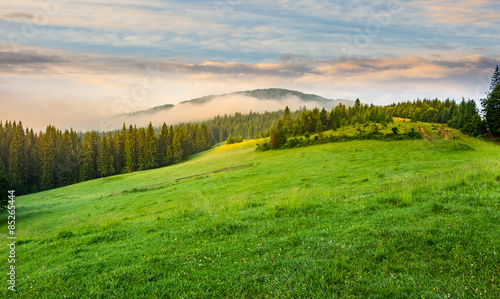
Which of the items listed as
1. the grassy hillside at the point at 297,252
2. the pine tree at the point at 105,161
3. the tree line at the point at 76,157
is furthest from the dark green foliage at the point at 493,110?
the pine tree at the point at 105,161

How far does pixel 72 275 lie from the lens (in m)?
8.88

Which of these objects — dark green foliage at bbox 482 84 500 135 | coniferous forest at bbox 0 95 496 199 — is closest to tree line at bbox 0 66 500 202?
coniferous forest at bbox 0 95 496 199

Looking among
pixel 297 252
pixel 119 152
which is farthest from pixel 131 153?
pixel 297 252

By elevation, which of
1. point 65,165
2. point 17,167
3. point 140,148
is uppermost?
point 140,148

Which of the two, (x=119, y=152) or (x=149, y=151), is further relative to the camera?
(x=119, y=152)

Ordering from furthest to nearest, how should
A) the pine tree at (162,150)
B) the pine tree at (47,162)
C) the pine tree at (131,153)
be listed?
the pine tree at (162,150), the pine tree at (131,153), the pine tree at (47,162)

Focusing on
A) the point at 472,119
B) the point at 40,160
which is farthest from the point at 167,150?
the point at 472,119

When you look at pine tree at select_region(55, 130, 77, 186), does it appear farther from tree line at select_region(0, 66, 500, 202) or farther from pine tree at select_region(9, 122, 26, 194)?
pine tree at select_region(9, 122, 26, 194)

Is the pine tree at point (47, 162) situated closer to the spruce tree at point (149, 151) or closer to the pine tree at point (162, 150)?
the spruce tree at point (149, 151)

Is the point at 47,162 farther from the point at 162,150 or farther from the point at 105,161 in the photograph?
the point at 162,150

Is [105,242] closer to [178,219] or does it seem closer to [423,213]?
[178,219]

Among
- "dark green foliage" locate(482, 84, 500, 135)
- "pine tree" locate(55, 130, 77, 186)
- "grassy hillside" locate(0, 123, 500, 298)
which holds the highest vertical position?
"dark green foliage" locate(482, 84, 500, 135)

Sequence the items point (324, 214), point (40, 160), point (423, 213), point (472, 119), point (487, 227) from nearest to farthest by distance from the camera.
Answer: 1. point (487, 227)
2. point (423, 213)
3. point (324, 214)
4. point (472, 119)
5. point (40, 160)

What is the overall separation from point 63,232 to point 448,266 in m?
17.4
